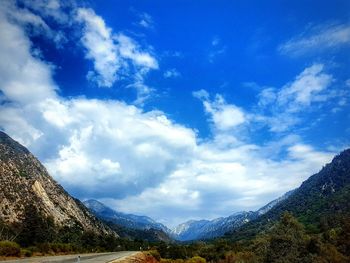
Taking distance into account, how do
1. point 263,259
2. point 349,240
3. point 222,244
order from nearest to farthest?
point 349,240
point 263,259
point 222,244

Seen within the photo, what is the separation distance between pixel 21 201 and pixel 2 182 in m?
9.30

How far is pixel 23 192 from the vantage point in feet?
509

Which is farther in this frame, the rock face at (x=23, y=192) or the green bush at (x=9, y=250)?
the rock face at (x=23, y=192)

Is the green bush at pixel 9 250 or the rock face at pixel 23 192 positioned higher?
the rock face at pixel 23 192

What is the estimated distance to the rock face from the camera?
13950 centimetres

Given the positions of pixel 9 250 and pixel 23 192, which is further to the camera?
pixel 23 192

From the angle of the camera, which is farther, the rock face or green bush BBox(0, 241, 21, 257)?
the rock face

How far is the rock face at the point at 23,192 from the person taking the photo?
13950 cm

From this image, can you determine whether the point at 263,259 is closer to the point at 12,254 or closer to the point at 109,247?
the point at 12,254

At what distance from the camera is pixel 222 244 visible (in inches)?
3954

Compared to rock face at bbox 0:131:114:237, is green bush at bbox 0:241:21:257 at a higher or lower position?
lower

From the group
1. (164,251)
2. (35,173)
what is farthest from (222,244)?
(35,173)

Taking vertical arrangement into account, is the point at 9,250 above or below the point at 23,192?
below

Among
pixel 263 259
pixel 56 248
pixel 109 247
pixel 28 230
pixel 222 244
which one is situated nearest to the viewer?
pixel 263 259
